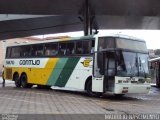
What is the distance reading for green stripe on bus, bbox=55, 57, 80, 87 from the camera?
2208 centimetres

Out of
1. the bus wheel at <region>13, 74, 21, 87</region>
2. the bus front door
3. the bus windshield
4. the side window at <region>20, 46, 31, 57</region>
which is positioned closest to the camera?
the bus windshield

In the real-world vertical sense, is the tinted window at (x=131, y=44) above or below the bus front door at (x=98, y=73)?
above

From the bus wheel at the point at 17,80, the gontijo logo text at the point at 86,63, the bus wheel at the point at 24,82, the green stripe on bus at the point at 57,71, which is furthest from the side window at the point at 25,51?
the gontijo logo text at the point at 86,63

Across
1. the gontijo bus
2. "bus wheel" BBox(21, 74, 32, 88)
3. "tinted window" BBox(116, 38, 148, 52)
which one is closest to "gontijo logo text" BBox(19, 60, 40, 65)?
the gontijo bus

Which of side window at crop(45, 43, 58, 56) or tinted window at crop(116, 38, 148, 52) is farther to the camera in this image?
side window at crop(45, 43, 58, 56)

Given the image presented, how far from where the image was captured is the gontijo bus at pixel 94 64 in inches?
758

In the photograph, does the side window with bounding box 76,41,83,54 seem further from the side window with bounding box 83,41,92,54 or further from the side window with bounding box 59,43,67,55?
the side window with bounding box 59,43,67,55

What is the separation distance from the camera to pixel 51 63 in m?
24.2

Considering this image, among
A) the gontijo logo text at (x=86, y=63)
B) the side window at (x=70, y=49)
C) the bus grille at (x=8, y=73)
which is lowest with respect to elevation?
the bus grille at (x=8, y=73)

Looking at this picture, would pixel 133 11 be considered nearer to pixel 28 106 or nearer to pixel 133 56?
pixel 133 56

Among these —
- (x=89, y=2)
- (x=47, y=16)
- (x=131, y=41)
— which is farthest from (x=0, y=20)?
(x=131, y=41)

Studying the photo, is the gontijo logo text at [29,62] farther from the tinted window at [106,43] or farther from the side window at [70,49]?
the tinted window at [106,43]

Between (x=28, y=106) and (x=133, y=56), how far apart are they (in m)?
7.23

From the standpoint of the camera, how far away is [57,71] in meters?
23.6
